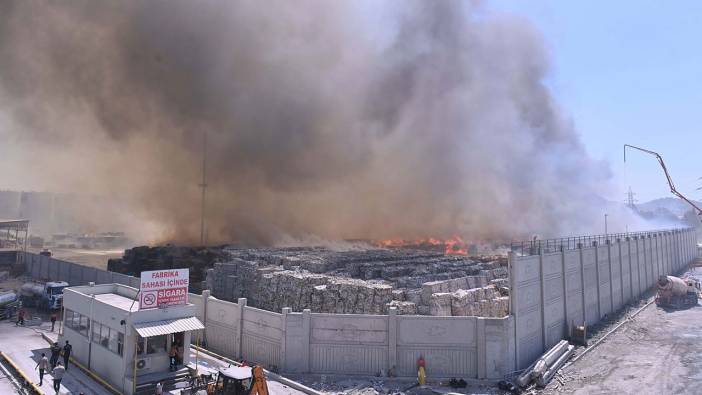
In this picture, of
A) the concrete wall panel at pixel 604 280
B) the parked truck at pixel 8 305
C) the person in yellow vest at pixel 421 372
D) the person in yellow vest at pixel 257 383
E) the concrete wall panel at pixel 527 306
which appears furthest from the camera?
the concrete wall panel at pixel 604 280

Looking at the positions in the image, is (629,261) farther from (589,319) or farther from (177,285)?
(177,285)

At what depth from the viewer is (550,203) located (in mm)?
61688

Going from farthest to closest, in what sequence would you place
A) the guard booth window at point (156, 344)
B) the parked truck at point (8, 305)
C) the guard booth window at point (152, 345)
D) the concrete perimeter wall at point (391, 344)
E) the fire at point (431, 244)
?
the fire at point (431, 244)
the parked truck at point (8, 305)
the concrete perimeter wall at point (391, 344)
the guard booth window at point (156, 344)
the guard booth window at point (152, 345)

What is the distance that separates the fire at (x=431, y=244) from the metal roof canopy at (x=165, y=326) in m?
41.0

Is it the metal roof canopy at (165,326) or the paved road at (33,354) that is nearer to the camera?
the metal roof canopy at (165,326)

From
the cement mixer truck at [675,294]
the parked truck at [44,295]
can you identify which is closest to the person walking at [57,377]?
the parked truck at [44,295]

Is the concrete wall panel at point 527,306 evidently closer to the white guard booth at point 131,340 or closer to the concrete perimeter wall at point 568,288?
the concrete perimeter wall at point 568,288

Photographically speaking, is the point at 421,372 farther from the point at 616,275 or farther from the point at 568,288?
the point at 616,275

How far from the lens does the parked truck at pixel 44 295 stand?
83.6ft

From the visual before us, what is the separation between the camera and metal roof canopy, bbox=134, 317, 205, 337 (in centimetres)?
1300

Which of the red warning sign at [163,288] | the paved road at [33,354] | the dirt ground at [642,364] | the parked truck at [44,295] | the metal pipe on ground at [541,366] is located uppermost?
the red warning sign at [163,288]

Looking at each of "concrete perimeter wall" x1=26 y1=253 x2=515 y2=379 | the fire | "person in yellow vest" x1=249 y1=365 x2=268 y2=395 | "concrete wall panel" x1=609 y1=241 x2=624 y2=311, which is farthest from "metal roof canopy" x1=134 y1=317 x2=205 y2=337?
the fire

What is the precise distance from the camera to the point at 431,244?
182 feet

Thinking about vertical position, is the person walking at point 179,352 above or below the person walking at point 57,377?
above
